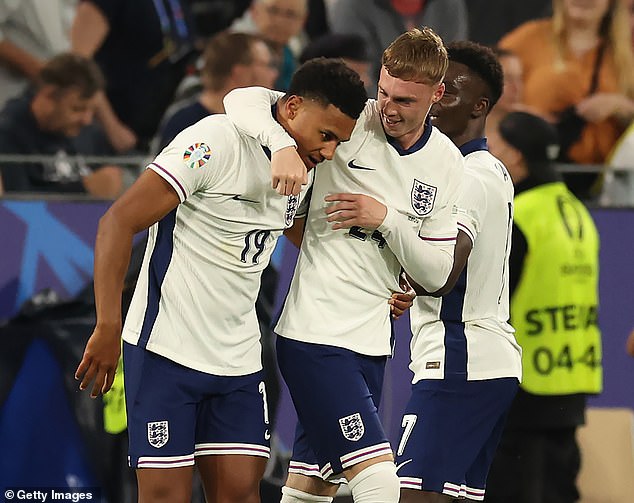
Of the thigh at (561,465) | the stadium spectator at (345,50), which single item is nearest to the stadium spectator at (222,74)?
the stadium spectator at (345,50)

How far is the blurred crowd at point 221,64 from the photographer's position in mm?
7207

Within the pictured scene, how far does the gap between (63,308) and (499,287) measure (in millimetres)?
2760

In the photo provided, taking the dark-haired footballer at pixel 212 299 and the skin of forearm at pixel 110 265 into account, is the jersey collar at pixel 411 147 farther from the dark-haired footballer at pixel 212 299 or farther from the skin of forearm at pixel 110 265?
the skin of forearm at pixel 110 265

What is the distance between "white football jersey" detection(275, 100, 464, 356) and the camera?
170 inches

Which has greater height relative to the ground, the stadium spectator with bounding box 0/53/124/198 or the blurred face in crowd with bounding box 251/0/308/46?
the blurred face in crowd with bounding box 251/0/308/46

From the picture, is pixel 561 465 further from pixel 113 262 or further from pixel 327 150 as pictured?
pixel 113 262

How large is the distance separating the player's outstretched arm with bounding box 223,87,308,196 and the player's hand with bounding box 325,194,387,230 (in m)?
0.25

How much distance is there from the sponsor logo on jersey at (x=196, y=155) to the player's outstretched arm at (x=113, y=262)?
11 cm

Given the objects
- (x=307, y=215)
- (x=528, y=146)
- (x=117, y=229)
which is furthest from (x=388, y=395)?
(x=117, y=229)

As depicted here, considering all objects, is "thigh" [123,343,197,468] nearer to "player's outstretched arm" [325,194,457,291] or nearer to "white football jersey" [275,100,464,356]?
"white football jersey" [275,100,464,356]

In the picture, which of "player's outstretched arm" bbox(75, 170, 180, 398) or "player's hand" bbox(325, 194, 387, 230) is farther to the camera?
"player's hand" bbox(325, 194, 387, 230)

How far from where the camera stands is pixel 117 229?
3.84 metres

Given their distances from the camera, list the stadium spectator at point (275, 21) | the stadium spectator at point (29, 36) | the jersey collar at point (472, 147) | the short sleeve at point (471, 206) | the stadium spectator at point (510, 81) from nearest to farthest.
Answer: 1. the short sleeve at point (471, 206)
2. the jersey collar at point (472, 147)
3. the stadium spectator at point (510, 81)
4. the stadium spectator at point (29, 36)
5. the stadium spectator at point (275, 21)

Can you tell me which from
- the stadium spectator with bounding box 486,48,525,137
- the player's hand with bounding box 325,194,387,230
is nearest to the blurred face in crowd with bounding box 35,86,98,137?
the stadium spectator with bounding box 486,48,525,137
